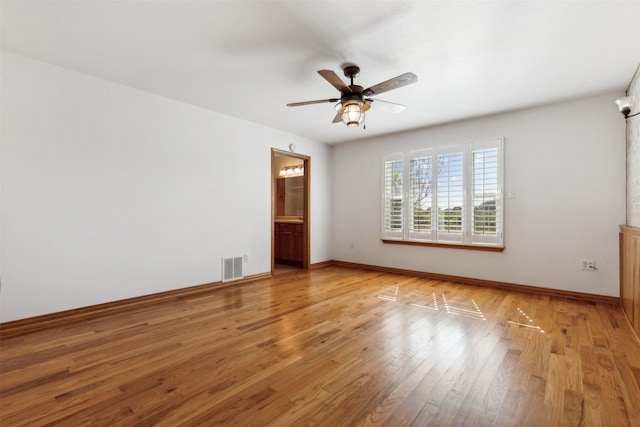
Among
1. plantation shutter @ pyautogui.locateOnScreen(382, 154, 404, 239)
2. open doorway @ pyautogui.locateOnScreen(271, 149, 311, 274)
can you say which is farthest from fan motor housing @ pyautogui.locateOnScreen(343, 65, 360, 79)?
plantation shutter @ pyautogui.locateOnScreen(382, 154, 404, 239)

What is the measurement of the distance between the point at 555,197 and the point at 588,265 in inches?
36.2

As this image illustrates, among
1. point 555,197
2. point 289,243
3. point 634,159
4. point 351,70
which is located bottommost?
point 289,243

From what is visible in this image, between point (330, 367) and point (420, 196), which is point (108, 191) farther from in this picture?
point (420, 196)

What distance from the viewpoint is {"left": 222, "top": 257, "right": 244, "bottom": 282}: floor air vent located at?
Answer: 4.41 meters

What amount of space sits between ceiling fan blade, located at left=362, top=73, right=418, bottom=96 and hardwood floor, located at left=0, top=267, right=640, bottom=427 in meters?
2.22

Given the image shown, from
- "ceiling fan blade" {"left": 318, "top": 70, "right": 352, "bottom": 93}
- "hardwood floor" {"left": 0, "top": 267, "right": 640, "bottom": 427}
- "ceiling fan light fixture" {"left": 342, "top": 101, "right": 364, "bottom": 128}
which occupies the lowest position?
"hardwood floor" {"left": 0, "top": 267, "right": 640, "bottom": 427}

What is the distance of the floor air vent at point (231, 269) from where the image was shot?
173 inches

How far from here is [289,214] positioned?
740cm

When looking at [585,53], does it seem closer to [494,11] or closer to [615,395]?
[494,11]

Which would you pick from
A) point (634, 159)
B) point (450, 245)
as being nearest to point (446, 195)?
point (450, 245)

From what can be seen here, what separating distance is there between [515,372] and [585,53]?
2.84m

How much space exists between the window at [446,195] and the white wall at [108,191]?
258cm

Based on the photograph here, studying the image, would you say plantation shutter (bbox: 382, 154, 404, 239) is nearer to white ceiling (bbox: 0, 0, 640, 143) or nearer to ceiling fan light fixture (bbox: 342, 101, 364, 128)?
white ceiling (bbox: 0, 0, 640, 143)

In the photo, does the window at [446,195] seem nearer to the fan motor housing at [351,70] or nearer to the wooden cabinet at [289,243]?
the wooden cabinet at [289,243]
